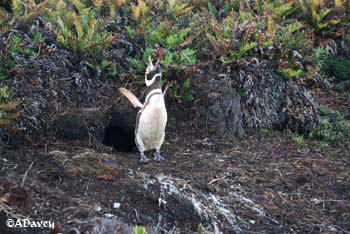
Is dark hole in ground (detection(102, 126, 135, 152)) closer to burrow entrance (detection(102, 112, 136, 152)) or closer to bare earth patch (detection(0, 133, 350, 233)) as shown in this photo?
burrow entrance (detection(102, 112, 136, 152))

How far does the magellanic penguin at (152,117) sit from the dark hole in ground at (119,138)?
2.50 feet

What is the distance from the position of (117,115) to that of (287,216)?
8.56 feet

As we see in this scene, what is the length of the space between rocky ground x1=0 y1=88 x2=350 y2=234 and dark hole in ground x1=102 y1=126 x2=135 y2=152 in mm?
457

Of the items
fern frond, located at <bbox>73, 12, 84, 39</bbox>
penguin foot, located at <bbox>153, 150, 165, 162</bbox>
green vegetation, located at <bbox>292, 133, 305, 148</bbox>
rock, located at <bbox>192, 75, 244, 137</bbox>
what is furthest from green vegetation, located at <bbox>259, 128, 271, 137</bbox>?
fern frond, located at <bbox>73, 12, 84, 39</bbox>

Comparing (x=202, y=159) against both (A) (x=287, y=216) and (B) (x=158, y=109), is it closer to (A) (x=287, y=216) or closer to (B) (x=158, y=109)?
(B) (x=158, y=109)

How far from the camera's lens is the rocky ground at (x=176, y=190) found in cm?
515

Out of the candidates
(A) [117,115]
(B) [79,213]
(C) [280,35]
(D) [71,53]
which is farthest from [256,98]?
(B) [79,213]

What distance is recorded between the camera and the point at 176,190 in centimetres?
579

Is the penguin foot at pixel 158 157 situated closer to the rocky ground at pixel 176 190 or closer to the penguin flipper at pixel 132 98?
the rocky ground at pixel 176 190

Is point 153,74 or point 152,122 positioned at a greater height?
point 153,74

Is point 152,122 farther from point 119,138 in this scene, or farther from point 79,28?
point 79,28

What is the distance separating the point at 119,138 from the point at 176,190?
1980 mm

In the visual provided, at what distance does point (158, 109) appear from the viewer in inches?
253

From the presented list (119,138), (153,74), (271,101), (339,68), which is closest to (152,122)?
(153,74)
